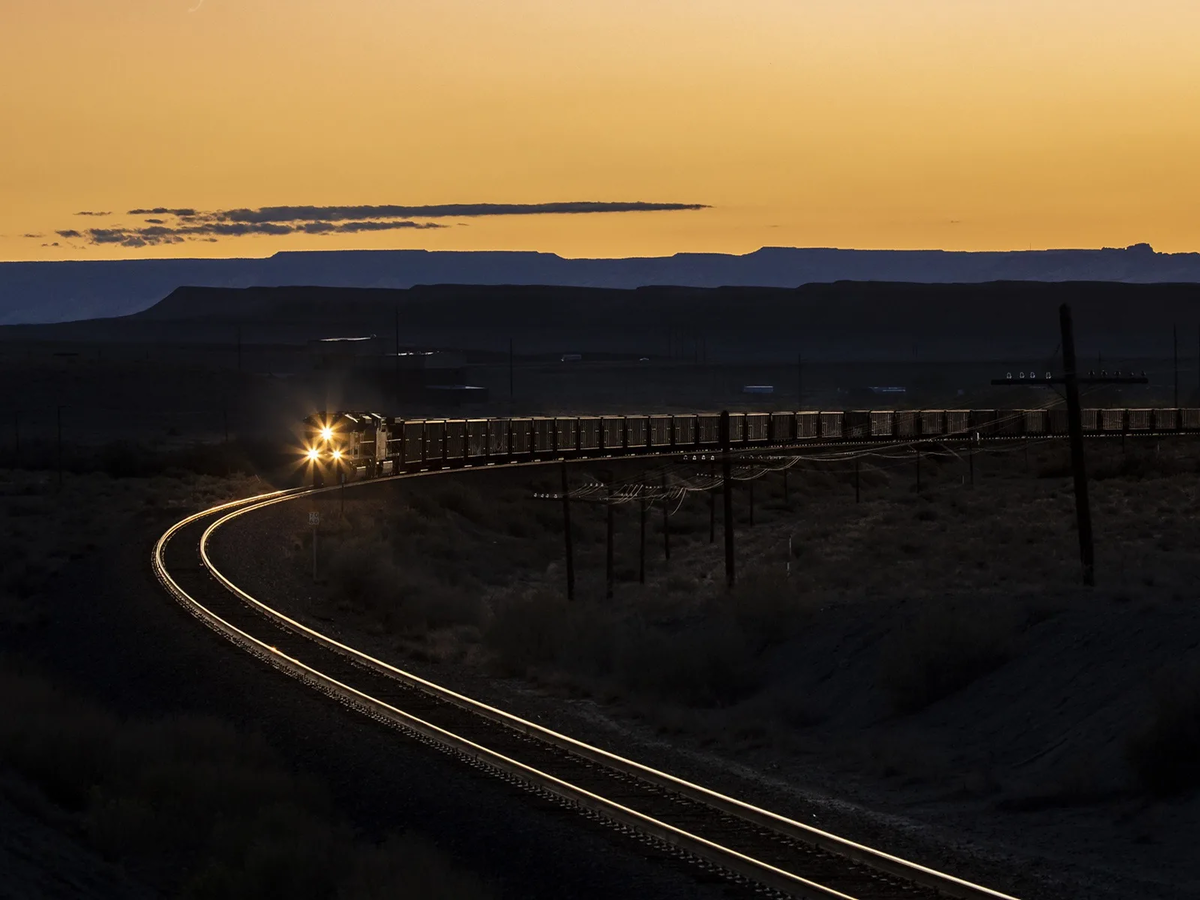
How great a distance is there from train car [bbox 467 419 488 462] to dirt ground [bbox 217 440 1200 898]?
21.6 meters

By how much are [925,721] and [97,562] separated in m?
27.3

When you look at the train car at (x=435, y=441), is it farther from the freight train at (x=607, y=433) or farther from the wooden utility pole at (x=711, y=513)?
the wooden utility pole at (x=711, y=513)

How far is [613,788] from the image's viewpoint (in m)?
18.5

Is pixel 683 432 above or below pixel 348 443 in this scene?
above

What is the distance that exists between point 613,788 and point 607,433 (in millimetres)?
76388

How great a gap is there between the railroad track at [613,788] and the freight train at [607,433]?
36.7m

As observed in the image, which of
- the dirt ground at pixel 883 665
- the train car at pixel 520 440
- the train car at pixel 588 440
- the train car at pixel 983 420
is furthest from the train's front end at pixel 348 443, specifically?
the train car at pixel 983 420

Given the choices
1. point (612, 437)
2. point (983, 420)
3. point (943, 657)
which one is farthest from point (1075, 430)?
point (983, 420)

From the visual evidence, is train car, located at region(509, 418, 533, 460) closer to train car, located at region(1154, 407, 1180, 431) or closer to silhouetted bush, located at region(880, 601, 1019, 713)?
train car, located at region(1154, 407, 1180, 431)

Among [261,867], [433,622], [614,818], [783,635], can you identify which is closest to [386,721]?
[614,818]

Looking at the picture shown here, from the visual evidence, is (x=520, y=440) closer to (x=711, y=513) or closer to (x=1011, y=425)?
(x=711, y=513)

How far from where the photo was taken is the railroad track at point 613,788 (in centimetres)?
1470

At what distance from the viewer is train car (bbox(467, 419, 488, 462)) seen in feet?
267

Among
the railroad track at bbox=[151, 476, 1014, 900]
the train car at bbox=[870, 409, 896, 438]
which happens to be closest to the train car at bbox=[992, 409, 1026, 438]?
the train car at bbox=[870, 409, 896, 438]
